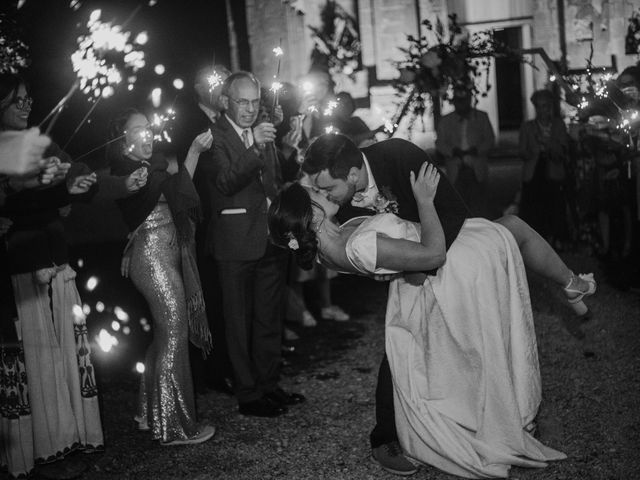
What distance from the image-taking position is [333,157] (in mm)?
4137

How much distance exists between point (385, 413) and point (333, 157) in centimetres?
148

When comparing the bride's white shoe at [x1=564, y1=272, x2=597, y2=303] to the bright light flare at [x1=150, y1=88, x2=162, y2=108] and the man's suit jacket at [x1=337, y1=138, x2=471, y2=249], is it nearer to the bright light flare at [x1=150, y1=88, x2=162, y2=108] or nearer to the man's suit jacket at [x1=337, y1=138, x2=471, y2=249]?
the man's suit jacket at [x1=337, y1=138, x2=471, y2=249]

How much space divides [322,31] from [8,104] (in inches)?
629

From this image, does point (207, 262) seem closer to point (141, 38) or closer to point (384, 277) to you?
point (384, 277)

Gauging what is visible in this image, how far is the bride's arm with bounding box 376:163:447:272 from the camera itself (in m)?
4.02

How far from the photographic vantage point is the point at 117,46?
8992mm

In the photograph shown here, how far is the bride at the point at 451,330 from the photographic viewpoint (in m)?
4.11

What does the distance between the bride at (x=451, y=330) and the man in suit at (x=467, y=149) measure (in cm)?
540

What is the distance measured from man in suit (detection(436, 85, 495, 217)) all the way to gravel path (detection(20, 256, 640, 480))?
2.73 meters

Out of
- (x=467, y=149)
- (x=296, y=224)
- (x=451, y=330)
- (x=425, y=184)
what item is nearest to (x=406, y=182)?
(x=425, y=184)

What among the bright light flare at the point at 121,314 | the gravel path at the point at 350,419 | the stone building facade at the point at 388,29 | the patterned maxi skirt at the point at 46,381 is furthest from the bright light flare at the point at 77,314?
the stone building facade at the point at 388,29

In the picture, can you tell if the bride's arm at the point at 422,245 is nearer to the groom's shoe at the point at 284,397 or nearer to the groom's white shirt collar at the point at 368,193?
the groom's white shirt collar at the point at 368,193

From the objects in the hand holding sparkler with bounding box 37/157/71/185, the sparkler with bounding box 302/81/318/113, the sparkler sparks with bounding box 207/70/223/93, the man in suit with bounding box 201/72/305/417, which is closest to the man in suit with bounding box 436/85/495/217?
the sparkler with bounding box 302/81/318/113

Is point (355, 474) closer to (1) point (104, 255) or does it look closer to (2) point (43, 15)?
(2) point (43, 15)
